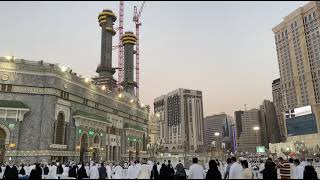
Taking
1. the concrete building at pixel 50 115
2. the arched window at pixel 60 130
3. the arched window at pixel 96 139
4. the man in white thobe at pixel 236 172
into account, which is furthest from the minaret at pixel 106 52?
the man in white thobe at pixel 236 172

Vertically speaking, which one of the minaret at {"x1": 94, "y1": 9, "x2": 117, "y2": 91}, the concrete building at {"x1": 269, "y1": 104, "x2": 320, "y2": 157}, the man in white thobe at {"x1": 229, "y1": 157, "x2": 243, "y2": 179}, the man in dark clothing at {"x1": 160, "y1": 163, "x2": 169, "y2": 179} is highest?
the minaret at {"x1": 94, "y1": 9, "x2": 117, "y2": 91}

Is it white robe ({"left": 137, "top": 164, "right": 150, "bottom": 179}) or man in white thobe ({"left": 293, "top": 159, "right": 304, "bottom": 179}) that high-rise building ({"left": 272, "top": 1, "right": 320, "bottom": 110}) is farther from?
white robe ({"left": 137, "top": 164, "right": 150, "bottom": 179})

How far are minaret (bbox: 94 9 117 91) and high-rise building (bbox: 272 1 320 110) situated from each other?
69.1 meters

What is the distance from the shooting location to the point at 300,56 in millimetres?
112375

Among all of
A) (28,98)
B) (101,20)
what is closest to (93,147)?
(28,98)

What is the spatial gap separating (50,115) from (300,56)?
101403mm

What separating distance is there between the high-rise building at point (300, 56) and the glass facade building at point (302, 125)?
48.4 feet

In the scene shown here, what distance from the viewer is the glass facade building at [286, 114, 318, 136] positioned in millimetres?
90750

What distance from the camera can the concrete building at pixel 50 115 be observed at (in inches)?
1361

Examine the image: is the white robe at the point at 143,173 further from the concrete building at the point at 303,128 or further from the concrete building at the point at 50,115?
the concrete building at the point at 303,128

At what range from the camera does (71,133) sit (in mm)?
40688

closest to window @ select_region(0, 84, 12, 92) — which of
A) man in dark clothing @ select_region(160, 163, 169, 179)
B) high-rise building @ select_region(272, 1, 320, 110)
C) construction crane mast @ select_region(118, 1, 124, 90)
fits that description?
man in dark clothing @ select_region(160, 163, 169, 179)

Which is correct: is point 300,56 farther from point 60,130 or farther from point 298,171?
point 298,171

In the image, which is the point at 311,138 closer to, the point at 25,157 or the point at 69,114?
the point at 69,114
